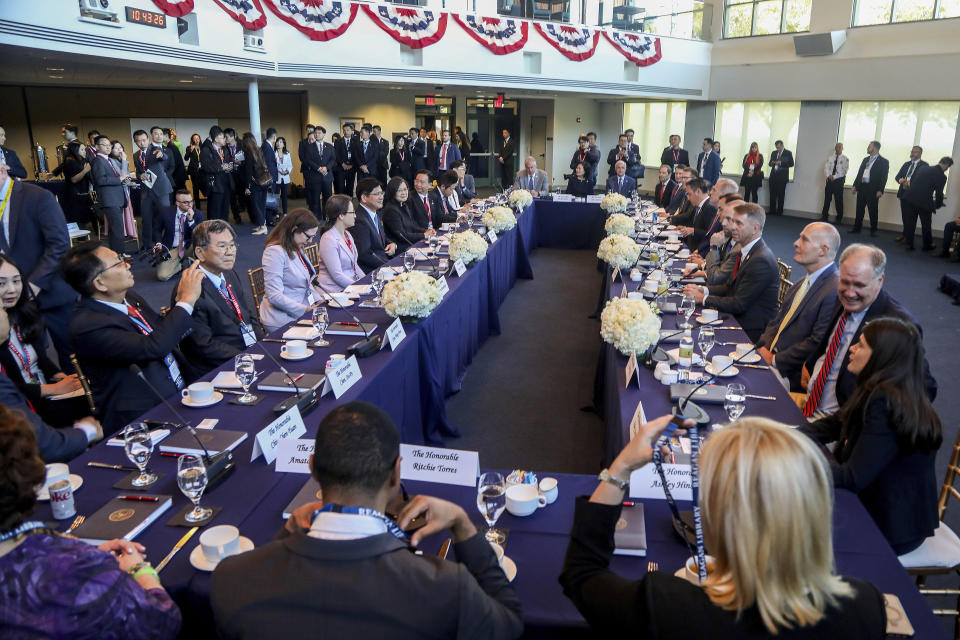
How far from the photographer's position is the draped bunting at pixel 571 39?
45.3 ft

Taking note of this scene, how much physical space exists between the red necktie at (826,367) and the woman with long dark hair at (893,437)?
2.80 feet

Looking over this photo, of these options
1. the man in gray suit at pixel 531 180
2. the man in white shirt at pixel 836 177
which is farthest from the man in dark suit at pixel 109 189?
the man in white shirt at pixel 836 177

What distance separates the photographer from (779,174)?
14.1m

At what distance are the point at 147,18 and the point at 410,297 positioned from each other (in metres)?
6.55

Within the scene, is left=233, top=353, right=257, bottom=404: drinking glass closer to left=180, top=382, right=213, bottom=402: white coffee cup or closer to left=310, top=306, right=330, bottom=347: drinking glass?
left=180, top=382, right=213, bottom=402: white coffee cup

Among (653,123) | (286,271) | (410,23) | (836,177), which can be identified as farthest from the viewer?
(653,123)

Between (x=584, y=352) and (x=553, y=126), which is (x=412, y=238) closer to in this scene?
(x=584, y=352)

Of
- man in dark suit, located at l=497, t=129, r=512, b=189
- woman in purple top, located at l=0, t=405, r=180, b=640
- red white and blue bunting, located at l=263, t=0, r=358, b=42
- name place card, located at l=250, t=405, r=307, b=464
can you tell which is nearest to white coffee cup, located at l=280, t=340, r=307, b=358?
name place card, located at l=250, t=405, r=307, b=464

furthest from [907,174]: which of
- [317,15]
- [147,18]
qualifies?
[147,18]

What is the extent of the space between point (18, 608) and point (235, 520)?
2.36ft

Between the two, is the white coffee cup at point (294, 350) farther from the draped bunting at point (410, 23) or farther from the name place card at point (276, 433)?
the draped bunting at point (410, 23)

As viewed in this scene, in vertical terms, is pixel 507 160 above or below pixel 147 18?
below

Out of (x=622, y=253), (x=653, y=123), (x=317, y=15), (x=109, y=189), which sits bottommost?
(x=622, y=253)

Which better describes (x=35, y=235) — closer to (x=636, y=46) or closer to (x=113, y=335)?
(x=113, y=335)
